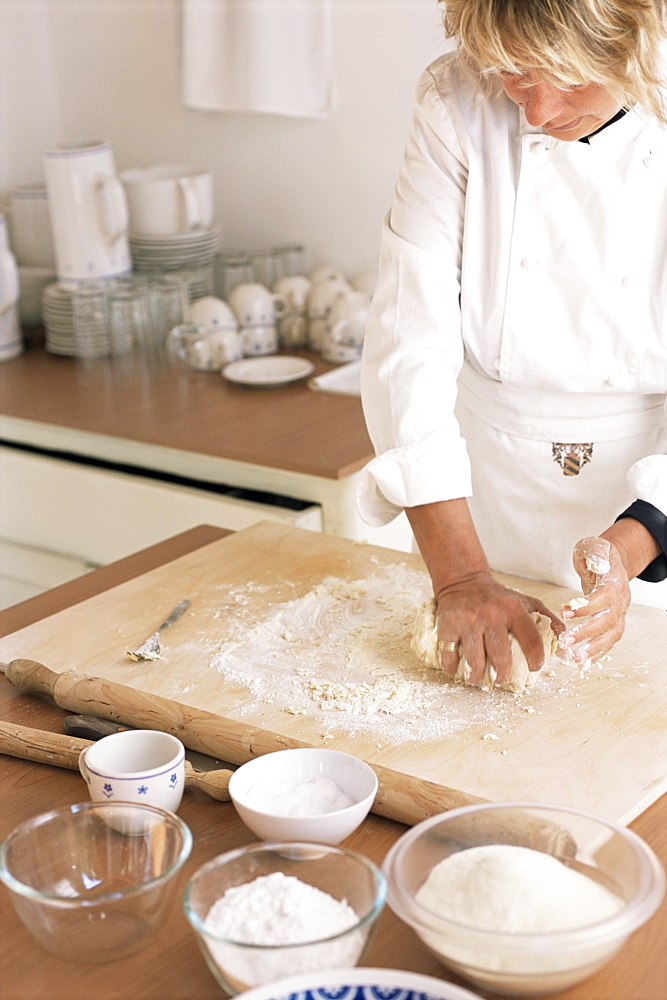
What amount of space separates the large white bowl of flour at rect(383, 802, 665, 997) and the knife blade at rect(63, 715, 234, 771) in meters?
0.30

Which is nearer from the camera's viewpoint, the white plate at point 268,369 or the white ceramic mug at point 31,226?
the white plate at point 268,369

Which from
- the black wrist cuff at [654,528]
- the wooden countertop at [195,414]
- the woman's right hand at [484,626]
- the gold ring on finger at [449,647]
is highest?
the black wrist cuff at [654,528]

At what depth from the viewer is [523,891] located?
686 millimetres

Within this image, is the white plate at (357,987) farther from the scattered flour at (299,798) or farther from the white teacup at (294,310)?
the white teacup at (294,310)

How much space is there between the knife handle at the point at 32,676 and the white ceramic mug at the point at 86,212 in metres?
1.58

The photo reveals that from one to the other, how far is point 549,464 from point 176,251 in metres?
1.48

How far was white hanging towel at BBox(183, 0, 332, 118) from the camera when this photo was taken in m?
2.40

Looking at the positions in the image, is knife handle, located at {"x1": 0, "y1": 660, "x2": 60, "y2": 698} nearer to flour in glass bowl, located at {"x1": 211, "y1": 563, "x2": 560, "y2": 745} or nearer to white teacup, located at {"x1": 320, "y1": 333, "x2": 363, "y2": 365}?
flour in glass bowl, located at {"x1": 211, "y1": 563, "x2": 560, "y2": 745}

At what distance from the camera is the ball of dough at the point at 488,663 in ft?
3.39

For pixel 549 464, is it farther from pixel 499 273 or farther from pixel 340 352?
pixel 340 352

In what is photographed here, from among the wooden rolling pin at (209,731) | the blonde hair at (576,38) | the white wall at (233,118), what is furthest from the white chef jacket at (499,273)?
the white wall at (233,118)

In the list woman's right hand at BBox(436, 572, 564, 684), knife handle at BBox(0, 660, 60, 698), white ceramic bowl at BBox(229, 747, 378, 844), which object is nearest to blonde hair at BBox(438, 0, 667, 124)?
woman's right hand at BBox(436, 572, 564, 684)

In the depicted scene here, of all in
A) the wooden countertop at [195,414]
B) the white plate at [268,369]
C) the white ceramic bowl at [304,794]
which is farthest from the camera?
the white plate at [268,369]

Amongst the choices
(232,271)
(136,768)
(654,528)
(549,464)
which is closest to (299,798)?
(136,768)
